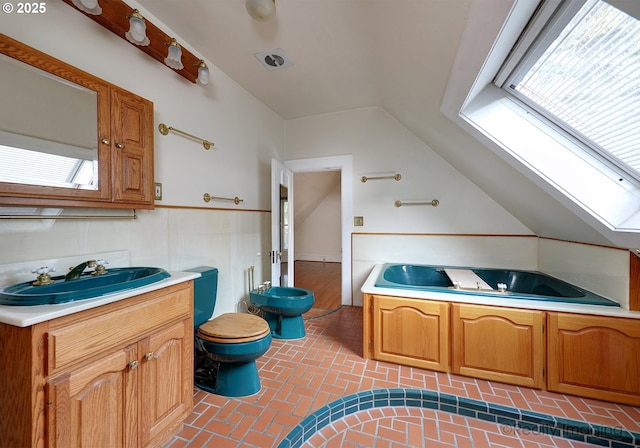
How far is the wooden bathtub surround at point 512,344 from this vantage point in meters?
1.47

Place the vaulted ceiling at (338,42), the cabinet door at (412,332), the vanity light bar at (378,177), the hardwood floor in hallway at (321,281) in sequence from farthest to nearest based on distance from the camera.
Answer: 1. the hardwood floor in hallway at (321,281)
2. the vanity light bar at (378,177)
3. the cabinet door at (412,332)
4. the vaulted ceiling at (338,42)

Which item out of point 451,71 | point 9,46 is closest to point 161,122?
point 9,46

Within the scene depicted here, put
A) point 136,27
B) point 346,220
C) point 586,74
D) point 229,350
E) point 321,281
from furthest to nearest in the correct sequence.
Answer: point 321,281 → point 346,220 → point 229,350 → point 136,27 → point 586,74

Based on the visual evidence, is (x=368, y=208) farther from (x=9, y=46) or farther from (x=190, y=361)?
(x=9, y=46)

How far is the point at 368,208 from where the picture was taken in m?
3.04

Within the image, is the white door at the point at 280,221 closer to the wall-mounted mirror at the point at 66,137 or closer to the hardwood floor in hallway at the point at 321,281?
the hardwood floor in hallway at the point at 321,281

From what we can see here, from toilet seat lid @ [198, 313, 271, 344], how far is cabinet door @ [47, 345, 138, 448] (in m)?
0.49

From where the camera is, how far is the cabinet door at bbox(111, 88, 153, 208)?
1.32 m

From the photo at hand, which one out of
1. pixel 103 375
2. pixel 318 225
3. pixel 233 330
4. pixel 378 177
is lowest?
pixel 233 330

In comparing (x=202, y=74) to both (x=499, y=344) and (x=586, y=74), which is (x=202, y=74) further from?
(x=499, y=344)

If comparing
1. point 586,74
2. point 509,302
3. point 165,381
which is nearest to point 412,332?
point 509,302

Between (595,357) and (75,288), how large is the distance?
9.67 ft

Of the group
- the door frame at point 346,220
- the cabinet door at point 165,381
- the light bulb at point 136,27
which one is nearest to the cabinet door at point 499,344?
the door frame at point 346,220

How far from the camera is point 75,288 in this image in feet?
3.76
